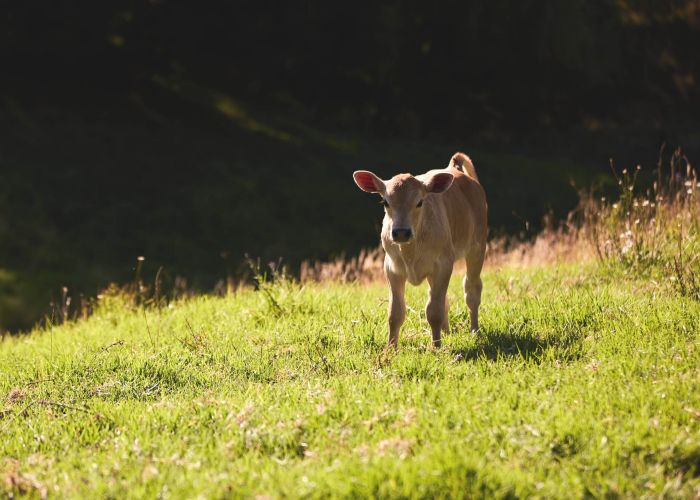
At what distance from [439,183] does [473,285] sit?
1.19 m

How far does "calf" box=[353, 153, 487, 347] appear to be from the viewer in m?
7.78

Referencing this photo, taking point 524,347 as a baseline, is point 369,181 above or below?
above

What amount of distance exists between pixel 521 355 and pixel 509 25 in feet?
97.8

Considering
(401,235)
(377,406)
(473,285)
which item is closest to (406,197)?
(401,235)

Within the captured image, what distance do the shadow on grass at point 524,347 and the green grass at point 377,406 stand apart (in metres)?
0.03

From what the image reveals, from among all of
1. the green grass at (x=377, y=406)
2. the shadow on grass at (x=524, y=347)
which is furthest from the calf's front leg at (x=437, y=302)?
the shadow on grass at (x=524, y=347)

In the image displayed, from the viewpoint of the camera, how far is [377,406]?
623cm

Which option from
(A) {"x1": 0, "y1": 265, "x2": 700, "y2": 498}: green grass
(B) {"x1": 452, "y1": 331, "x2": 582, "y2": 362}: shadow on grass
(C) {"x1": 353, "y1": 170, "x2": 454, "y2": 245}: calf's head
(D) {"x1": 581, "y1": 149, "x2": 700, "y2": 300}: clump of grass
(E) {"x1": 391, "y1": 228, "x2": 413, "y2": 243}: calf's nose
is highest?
(C) {"x1": 353, "y1": 170, "x2": 454, "y2": 245}: calf's head

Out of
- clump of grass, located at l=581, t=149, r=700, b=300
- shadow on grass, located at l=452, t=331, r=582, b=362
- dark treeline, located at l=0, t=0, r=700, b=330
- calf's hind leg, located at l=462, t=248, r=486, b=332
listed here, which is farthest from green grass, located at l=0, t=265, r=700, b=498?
dark treeline, located at l=0, t=0, r=700, b=330

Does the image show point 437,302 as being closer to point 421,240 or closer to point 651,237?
point 421,240

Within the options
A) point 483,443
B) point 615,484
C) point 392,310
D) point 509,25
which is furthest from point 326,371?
point 509,25

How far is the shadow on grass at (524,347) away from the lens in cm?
714

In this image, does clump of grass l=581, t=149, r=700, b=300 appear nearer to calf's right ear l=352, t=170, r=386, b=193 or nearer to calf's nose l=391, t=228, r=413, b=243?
calf's right ear l=352, t=170, r=386, b=193

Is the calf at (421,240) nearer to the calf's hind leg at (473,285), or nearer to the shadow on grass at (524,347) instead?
the calf's hind leg at (473,285)
